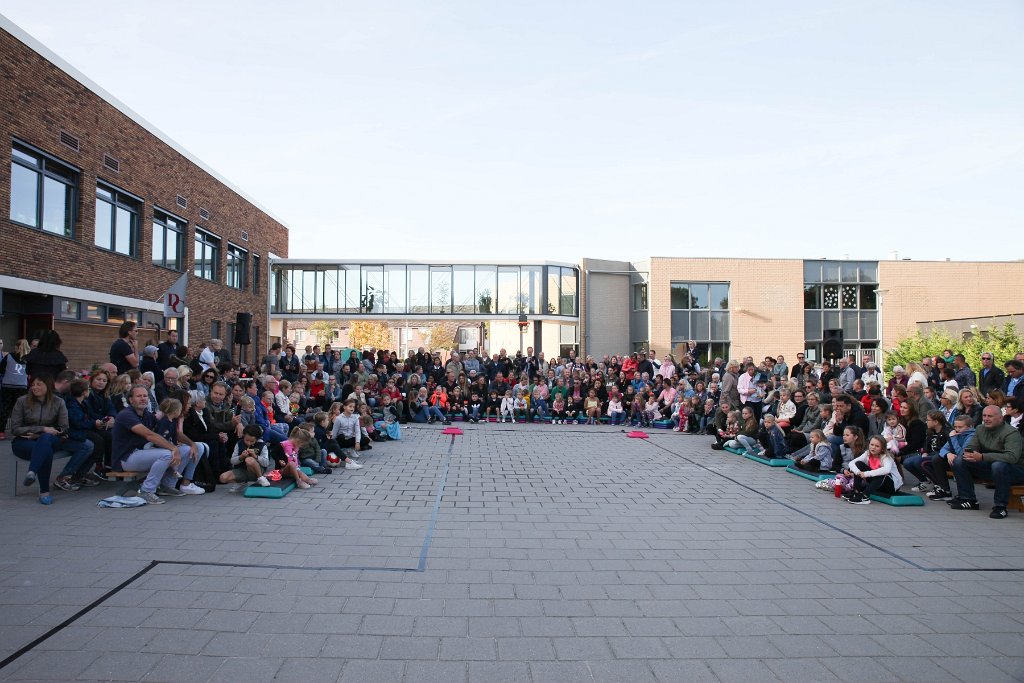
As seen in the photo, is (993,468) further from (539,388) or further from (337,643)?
(539,388)

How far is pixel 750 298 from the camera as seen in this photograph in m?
31.7

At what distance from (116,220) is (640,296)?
22419 millimetres

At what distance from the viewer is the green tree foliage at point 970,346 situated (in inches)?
843

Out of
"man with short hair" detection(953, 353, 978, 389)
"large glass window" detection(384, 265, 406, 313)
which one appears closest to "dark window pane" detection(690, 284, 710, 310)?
"large glass window" detection(384, 265, 406, 313)

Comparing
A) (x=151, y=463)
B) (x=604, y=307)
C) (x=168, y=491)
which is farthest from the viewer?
(x=604, y=307)

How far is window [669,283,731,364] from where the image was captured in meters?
31.7

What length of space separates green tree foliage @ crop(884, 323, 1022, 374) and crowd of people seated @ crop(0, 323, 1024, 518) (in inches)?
299

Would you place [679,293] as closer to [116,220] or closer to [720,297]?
[720,297]

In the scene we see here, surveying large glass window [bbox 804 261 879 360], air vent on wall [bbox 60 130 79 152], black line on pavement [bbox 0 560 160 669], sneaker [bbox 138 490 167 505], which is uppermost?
air vent on wall [bbox 60 130 79 152]

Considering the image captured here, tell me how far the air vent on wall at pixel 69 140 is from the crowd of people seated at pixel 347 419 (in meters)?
6.08

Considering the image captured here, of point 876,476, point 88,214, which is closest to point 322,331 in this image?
point 88,214

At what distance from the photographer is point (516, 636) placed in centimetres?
404

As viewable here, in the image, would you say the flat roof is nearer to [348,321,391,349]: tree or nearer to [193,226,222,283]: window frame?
[193,226,222,283]: window frame

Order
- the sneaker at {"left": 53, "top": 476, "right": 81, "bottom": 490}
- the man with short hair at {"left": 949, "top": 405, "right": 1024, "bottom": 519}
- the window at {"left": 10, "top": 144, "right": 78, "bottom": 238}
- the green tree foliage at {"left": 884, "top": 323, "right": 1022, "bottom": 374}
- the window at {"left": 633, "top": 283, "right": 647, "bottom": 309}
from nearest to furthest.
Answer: the man with short hair at {"left": 949, "top": 405, "right": 1024, "bottom": 519} < the sneaker at {"left": 53, "top": 476, "right": 81, "bottom": 490} < the window at {"left": 10, "top": 144, "right": 78, "bottom": 238} < the green tree foliage at {"left": 884, "top": 323, "right": 1022, "bottom": 374} < the window at {"left": 633, "top": 283, "right": 647, "bottom": 309}
